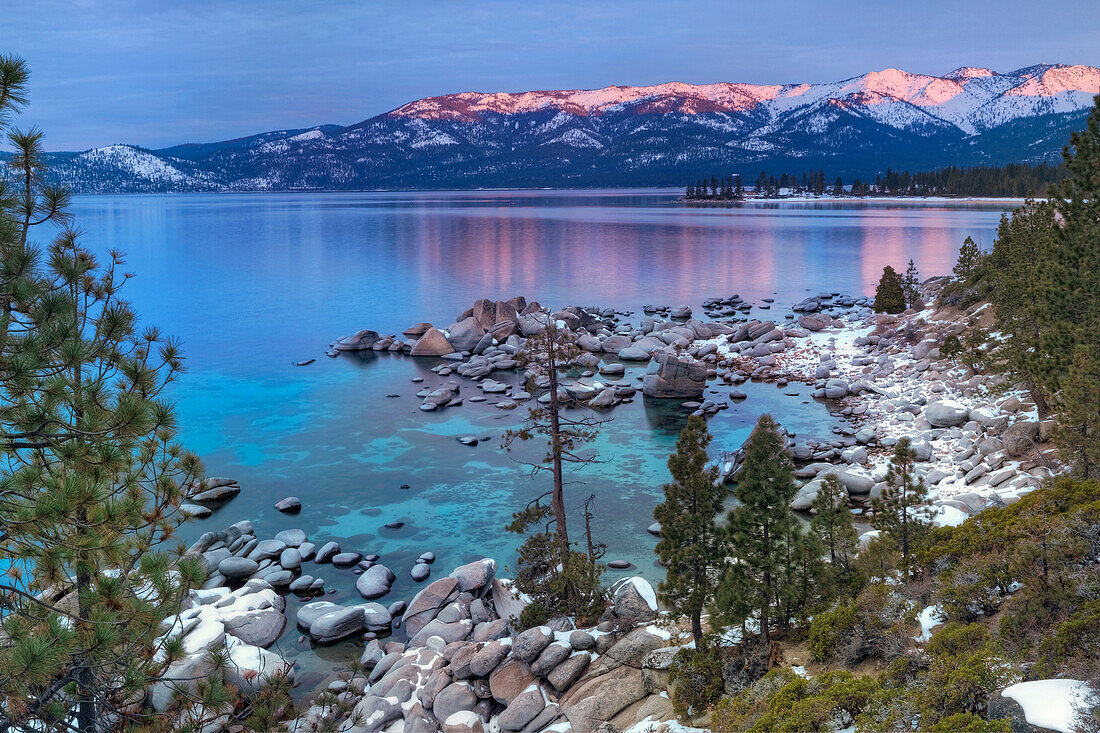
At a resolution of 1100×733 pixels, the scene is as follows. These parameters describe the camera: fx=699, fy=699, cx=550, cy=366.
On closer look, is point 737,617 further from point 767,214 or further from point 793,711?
point 767,214

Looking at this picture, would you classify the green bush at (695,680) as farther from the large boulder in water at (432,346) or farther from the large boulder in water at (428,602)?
the large boulder in water at (432,346)

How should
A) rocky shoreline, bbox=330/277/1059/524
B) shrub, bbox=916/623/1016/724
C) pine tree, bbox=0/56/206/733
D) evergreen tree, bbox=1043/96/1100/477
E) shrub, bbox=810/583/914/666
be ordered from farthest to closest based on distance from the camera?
1. rocky shoreline, bbox=330/277/1059/524
2. evergreen tree, bbox=1043/96/1100/477
3. shrub, bbox=810/583/914/666
4. shrub, bbox=916/623/1016/724
5. pine tree, bbox=0/56/206/733

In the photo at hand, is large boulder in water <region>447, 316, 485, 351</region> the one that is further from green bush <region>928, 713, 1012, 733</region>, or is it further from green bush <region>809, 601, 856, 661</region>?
green bush <region>928, 713, 1012, 733</region>

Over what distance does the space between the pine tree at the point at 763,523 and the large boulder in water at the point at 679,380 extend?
2425 cm

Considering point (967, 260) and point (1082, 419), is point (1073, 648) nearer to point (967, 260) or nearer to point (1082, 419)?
point (1082, 419)

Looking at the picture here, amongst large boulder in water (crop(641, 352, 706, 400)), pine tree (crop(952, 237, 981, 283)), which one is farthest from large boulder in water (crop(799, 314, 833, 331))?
large boulder in water (crop(641, 352, 706, 400))

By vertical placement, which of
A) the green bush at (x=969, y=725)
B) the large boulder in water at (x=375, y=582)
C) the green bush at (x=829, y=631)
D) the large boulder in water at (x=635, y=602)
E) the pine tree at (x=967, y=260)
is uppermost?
the pine tree at (x=967, y=260)

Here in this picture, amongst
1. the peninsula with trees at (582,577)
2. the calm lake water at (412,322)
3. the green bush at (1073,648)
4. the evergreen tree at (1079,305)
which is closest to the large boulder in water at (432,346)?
the calm lake water at (412,322)

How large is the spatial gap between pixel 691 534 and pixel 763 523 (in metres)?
1.42

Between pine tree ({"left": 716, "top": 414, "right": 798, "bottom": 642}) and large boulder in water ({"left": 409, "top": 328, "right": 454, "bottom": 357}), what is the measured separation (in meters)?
36.9

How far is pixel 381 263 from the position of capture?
9369 centimetres

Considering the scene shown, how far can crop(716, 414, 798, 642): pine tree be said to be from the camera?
13062mm

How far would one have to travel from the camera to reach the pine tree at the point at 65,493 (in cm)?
656

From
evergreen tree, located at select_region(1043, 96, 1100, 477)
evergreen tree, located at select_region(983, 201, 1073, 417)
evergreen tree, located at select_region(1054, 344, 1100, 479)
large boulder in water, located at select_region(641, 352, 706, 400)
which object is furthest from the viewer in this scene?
large boulder in water, located at select_region(641, 352, 706, 400)
